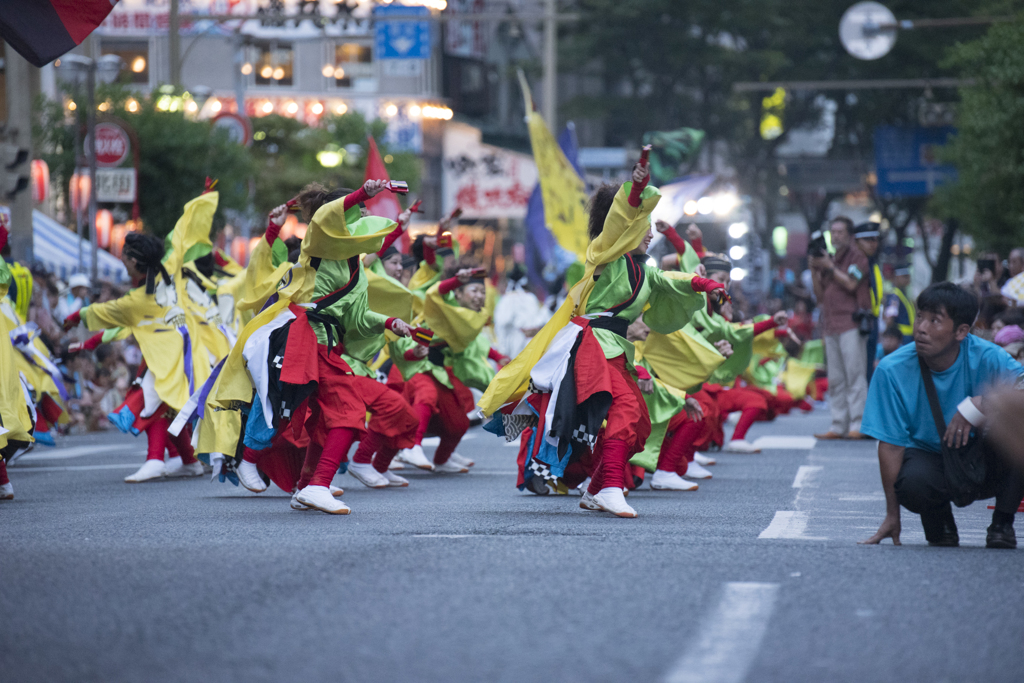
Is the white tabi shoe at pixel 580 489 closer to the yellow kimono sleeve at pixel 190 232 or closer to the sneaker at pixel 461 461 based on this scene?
the sneaker at pixel 461 461

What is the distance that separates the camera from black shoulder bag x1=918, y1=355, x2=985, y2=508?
612cm

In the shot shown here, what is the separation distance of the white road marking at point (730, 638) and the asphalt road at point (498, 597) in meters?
0.01

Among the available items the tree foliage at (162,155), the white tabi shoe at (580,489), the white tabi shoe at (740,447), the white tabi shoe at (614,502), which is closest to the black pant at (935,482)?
the white tabi shoe at (614,502)

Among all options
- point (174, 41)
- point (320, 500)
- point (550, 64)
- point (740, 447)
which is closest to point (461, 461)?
point (740, 447)

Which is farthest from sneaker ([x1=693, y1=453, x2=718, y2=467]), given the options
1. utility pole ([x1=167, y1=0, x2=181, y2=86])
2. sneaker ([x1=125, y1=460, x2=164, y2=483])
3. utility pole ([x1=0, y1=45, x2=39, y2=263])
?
utility pole ([x1=167, y1=0, x2=181, y2=86])

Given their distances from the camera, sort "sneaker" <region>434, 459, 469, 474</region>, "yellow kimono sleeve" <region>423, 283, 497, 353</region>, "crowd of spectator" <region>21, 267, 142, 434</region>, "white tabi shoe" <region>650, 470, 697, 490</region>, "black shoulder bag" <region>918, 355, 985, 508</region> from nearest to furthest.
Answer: "black shoulder bag" <region>918, 355, 985, 508</region> → "white tabi shoe" <region>650, 470, 697, 490</region> → "yellow kimono sleeve" <region>423, 283, 497, 353</region> → "sneaker" <region>434, 459, 469, 474</region> → "crowd of spectator" <region>21, 267, 142, 434</region>

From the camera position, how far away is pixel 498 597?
4965 millimetres

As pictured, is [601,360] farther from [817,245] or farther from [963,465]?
[817,245]

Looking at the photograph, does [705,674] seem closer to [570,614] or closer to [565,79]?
[570,614]

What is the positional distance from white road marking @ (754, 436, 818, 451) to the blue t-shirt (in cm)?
724

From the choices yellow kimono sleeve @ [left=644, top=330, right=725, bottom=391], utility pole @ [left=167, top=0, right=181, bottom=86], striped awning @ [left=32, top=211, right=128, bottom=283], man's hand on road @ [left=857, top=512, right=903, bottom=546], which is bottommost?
man's hand on road @ [left=857, top=512, right=903, bottom=546]

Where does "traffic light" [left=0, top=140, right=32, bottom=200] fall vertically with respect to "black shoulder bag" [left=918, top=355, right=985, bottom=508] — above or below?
above

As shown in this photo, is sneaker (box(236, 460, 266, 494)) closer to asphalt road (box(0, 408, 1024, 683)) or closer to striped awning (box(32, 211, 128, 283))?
asphalt road (box(0, 408, 1024, 683))

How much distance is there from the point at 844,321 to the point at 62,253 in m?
13.4
